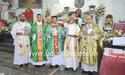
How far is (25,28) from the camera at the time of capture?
7477 mm

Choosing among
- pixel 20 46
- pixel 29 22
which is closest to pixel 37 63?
pixel 20 46

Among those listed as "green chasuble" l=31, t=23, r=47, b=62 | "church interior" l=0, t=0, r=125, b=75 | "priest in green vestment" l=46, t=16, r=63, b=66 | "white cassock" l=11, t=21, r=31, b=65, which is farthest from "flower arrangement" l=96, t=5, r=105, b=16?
"white cassock" l=11, t=21, r=31, b=65

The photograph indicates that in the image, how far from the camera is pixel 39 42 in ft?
24.4

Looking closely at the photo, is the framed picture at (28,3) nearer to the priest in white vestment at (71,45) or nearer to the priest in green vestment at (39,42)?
the priest in green vestment at (39,42)

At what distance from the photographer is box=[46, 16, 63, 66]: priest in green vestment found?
7.32 metres

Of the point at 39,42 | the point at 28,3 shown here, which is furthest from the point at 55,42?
the point at 28,3

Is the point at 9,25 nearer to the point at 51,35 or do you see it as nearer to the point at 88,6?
the point at 88,6

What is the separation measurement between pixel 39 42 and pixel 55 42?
43 centimetres

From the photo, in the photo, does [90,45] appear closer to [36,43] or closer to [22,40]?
[36,43]

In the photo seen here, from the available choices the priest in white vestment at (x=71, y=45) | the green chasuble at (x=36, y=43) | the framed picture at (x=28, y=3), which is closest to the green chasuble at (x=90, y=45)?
the priest in white vestment at (x=71, y=45)

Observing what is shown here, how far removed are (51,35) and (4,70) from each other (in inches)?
58.4

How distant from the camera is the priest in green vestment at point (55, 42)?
732cm

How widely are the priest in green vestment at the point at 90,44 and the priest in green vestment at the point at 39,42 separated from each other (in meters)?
1.17

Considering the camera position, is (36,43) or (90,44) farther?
(36,43)
